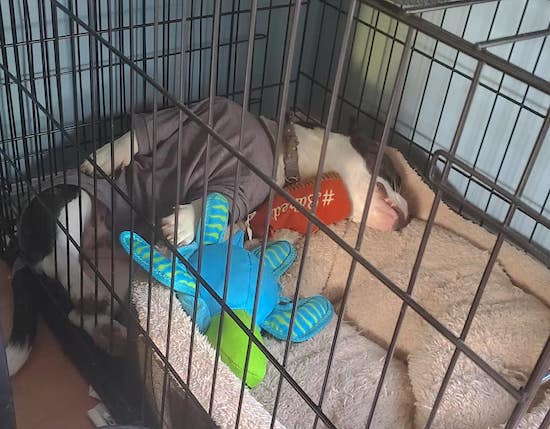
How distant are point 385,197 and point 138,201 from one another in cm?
50

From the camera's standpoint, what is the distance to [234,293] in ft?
3.65

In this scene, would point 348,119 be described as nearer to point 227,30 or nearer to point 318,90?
point 318,90

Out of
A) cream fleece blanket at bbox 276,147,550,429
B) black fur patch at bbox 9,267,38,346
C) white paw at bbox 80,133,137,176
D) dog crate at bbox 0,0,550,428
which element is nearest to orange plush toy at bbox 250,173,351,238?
cream fleece blanket at bbox 276,147,550,429

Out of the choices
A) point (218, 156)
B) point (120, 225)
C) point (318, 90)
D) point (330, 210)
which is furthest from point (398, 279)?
point (318, 90)

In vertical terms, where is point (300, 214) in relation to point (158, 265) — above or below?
below

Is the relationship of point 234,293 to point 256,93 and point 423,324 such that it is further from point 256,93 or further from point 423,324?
point 256,93

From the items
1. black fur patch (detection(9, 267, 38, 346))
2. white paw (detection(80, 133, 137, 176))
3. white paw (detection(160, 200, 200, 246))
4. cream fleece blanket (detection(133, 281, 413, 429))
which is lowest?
black fur patch (detection(9, 267, 38, 346))

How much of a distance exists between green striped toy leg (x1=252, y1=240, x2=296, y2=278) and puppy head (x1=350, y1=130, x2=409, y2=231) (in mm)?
186

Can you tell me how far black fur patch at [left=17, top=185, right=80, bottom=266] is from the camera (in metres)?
1.20

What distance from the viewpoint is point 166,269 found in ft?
3.41

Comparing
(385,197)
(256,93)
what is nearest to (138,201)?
(385,197)

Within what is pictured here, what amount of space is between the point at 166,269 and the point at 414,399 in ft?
1.54

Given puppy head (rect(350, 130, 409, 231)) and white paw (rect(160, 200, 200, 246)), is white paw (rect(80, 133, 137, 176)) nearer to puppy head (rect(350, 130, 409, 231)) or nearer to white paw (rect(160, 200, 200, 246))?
white paw (rect(160, 200, 200, 246))

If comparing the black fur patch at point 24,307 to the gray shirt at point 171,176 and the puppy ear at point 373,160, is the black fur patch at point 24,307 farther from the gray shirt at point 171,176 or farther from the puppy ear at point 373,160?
the puppy ear at point 373,160
